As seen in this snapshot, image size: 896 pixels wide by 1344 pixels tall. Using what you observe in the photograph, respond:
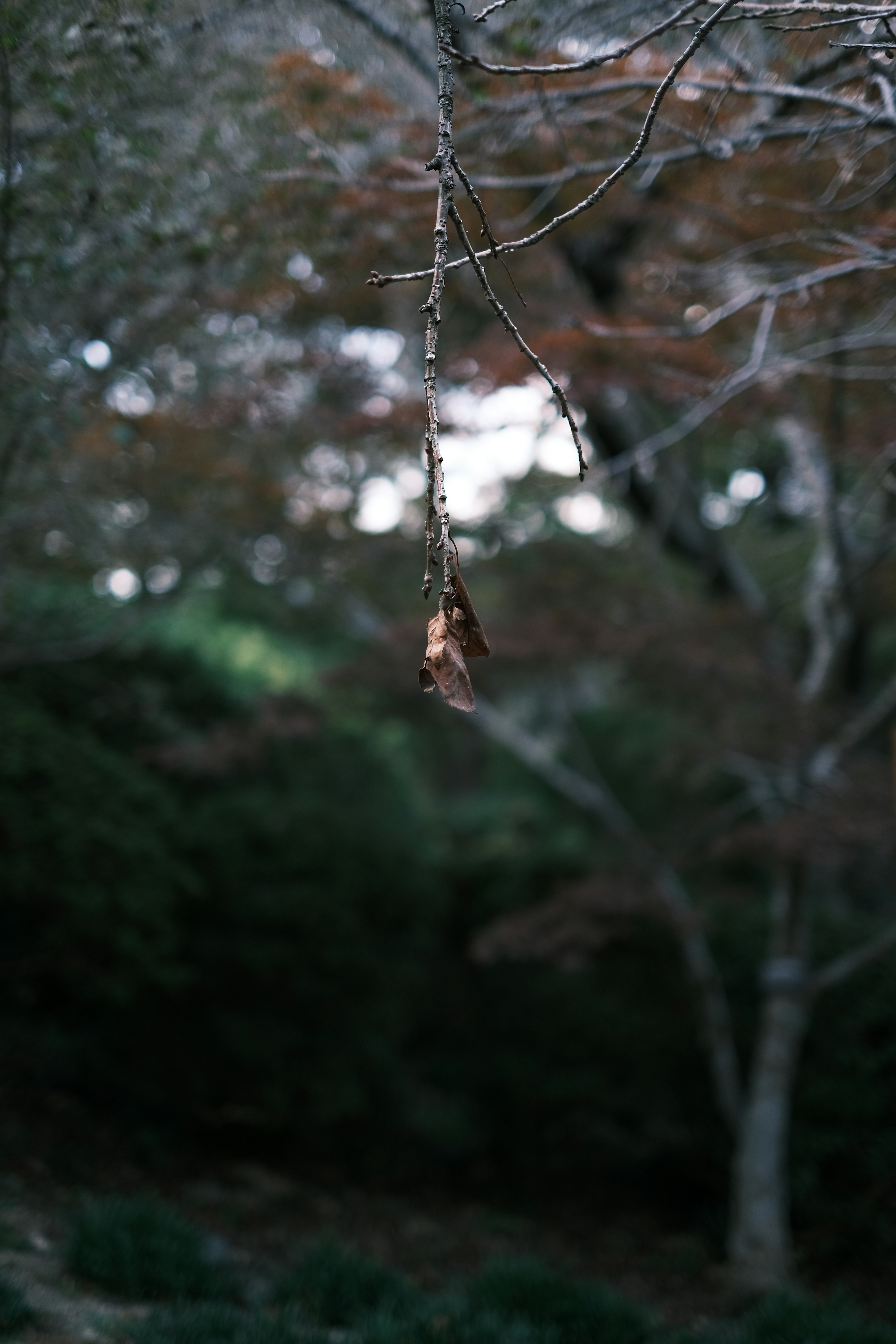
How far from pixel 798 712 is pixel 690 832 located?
1.25m

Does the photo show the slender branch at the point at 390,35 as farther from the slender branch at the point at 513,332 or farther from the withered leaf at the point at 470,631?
the withered leaf at the point at 470,631

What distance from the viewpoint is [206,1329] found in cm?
290

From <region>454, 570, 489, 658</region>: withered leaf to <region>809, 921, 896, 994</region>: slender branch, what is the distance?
380 centimetres

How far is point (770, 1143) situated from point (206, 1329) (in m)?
2.96

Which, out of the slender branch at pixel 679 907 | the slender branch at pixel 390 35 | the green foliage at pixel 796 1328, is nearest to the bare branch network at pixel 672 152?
the slender branch at pixel 390 35

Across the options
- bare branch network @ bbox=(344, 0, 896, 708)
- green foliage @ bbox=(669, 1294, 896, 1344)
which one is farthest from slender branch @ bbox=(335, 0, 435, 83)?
green foliage @ bbox=(669, 1294, 896, 1344)

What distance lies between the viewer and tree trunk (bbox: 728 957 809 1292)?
4.57m

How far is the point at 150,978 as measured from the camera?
16.6 ft

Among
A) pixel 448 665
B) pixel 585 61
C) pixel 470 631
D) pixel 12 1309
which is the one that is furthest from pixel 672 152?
pixel 12 1309

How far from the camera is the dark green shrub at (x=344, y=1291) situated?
3.34 meters

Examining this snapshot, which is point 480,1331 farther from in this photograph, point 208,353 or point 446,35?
point 208,353

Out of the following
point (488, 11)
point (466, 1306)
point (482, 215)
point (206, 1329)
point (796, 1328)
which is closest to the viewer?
point (482, 215)

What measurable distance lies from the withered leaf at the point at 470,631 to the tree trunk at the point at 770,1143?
13.3ft

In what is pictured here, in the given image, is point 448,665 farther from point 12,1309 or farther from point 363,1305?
point 363,1305
